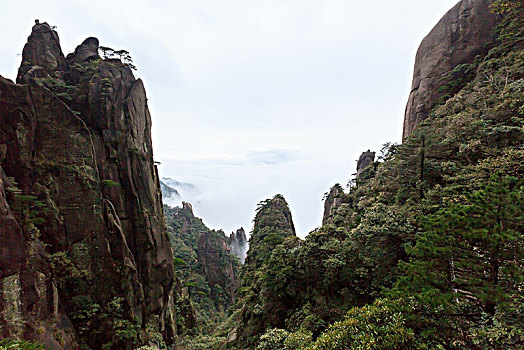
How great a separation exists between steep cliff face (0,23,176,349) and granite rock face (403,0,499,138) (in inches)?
1071

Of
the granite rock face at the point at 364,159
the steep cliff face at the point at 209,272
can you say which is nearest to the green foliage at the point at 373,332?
the steep cliff face at the point at 209,272

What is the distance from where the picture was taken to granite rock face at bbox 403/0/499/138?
20953 millimetres

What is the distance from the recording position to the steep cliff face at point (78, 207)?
10555mm

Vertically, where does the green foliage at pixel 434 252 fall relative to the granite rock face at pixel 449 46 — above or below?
below

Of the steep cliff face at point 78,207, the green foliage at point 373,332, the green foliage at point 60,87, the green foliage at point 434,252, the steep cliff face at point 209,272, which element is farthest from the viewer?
the steep cliff face at point 209,272

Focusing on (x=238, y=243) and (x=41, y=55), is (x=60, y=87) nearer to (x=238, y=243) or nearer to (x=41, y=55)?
(x=41, y=55)

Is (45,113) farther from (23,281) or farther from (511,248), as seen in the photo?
(511,248)

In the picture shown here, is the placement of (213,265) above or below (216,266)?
above

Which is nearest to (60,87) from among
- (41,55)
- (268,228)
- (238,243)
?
(41,55)

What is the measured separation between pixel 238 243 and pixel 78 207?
54.0 metres

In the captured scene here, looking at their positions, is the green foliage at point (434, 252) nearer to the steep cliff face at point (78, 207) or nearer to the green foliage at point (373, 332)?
the green foliage at point (373, 332)

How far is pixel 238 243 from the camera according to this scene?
212 ft

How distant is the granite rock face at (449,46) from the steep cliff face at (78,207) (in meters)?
27.2

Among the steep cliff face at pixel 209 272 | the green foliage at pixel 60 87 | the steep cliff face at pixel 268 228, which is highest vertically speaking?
the green foliage at pixel 60 87
